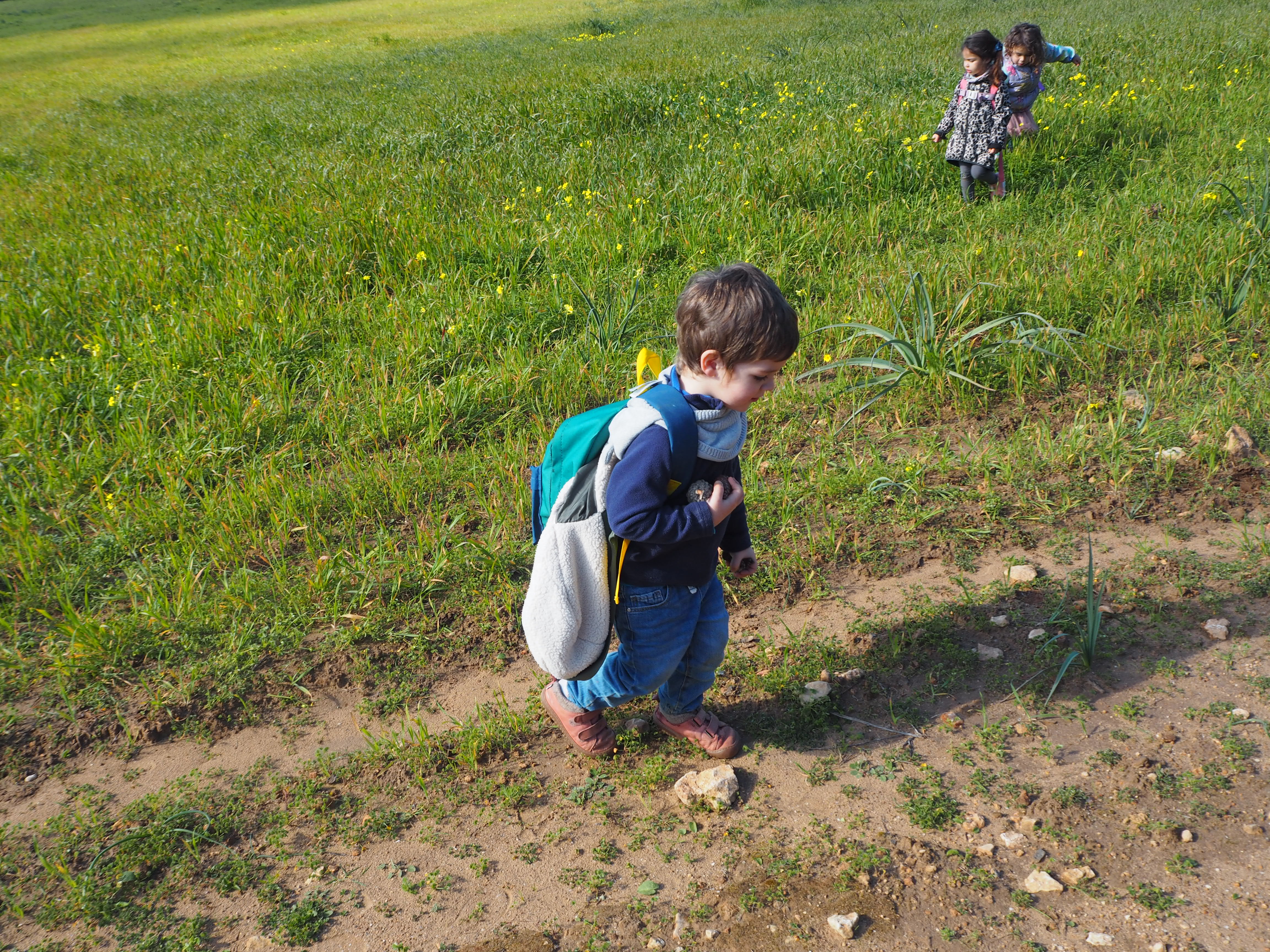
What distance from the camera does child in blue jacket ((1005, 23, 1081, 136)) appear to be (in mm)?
6473

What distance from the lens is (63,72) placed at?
17.6 meters

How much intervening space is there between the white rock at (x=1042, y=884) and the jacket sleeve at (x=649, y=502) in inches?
47.3

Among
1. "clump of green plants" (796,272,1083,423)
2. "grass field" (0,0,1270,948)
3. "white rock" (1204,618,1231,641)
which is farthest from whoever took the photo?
"clump of green plants" (796,272,1083,423)

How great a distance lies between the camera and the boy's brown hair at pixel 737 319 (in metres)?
2.11

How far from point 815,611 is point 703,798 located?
97 centimetres

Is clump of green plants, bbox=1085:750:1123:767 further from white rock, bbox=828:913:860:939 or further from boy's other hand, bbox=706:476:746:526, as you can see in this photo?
boy's other hand, bbox=706:476:746:526

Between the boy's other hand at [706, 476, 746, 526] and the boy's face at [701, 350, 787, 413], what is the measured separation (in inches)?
8.0

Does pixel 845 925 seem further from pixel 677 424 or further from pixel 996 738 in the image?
pixel 677 424

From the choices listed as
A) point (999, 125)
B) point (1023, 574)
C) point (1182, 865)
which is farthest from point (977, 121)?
point (1182, 865)

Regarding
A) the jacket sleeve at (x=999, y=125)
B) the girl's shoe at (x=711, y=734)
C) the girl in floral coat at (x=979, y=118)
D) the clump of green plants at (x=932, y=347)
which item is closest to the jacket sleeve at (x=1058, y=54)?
the girl in floral coat at (x=979, y=118)

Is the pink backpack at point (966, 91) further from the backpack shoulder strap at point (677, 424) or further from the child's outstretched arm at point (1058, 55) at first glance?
the backpack shoulder strap at point (677, 424)

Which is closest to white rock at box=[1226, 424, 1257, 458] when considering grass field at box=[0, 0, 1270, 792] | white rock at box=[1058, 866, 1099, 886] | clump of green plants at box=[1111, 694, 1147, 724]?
grass field at box=[0, 0, 1270, 792]

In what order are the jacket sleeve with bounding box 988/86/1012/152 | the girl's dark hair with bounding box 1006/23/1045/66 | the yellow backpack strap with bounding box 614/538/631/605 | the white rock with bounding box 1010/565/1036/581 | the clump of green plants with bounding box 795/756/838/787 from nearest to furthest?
the yellow backpack strap with bounding box 614/538/631/605 → the clump of green plants with bounding box 795/756/838/787 → the white rock with bounding box 1010/565/1036/581 → the jacket sleeve with bounding box 988/86/1012/152 → the girl's dark hair with bounding box 1006/23/1045/66

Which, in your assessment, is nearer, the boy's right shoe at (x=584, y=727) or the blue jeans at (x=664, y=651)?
the blue jeans at (x=664, y=651)
